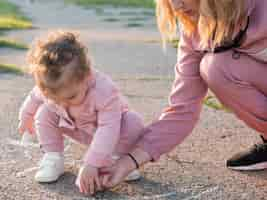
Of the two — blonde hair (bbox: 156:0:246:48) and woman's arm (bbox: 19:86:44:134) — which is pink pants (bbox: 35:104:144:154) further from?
blonde hair (bbox: 156:0:246:48)

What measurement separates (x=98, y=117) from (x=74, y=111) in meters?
0.11

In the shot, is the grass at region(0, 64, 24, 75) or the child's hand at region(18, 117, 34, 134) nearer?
the child's hand at region(18, 117, 34, 134)

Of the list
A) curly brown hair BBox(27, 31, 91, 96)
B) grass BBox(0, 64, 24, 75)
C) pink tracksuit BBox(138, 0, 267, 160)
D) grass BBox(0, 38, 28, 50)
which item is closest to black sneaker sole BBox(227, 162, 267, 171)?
pink tracksuit BBox(138, 0, 267, 160)

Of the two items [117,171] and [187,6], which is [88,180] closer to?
[117,171]

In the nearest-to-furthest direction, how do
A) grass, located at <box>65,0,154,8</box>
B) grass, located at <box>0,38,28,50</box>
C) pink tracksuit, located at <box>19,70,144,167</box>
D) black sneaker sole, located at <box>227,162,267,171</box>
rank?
pink tracksuit, located at <box>19,70,144,167</box> < black sneaker sole, located at <box>227,162,267,171</box> < grass, located at <box>0,38,28,50</box> < grass, located at <box>65,0,154,8</box>

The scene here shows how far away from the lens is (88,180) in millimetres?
2410

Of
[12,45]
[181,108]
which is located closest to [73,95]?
[181,108]

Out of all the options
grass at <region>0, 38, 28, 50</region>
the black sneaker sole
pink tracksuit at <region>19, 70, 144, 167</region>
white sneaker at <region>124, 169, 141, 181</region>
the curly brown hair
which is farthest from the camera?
grass at <region>0, 38, 28, 50</region>

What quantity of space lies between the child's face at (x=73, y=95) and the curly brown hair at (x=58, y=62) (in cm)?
2

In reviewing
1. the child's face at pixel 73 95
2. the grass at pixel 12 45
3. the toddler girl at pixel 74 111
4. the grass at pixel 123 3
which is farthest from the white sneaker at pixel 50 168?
the grass at pixel 123 3

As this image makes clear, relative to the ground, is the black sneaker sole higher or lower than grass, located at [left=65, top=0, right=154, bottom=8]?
higher

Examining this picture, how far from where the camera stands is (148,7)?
12.8 m

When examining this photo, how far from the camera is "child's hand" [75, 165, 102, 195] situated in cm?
241

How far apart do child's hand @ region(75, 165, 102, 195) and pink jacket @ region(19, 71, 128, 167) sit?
27 mm
